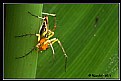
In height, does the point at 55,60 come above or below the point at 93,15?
below

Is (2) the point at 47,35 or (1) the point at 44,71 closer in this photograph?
(2) the point at 47,35

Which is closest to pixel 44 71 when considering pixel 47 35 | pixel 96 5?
pixel 47 35

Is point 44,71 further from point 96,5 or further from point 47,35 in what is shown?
point 96,5

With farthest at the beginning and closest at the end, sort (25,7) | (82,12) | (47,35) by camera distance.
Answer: (82,12) < (47,35) < (25,7)

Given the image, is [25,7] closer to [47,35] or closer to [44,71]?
[47,35]

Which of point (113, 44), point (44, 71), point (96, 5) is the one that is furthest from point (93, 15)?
point (44, 71)

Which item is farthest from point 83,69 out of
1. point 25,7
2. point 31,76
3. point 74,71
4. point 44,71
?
point 25,7

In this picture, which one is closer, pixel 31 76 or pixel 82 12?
pixel 31 76

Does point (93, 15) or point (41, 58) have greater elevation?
point (93, 15)

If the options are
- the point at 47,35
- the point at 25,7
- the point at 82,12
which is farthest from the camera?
the point at 82,12
